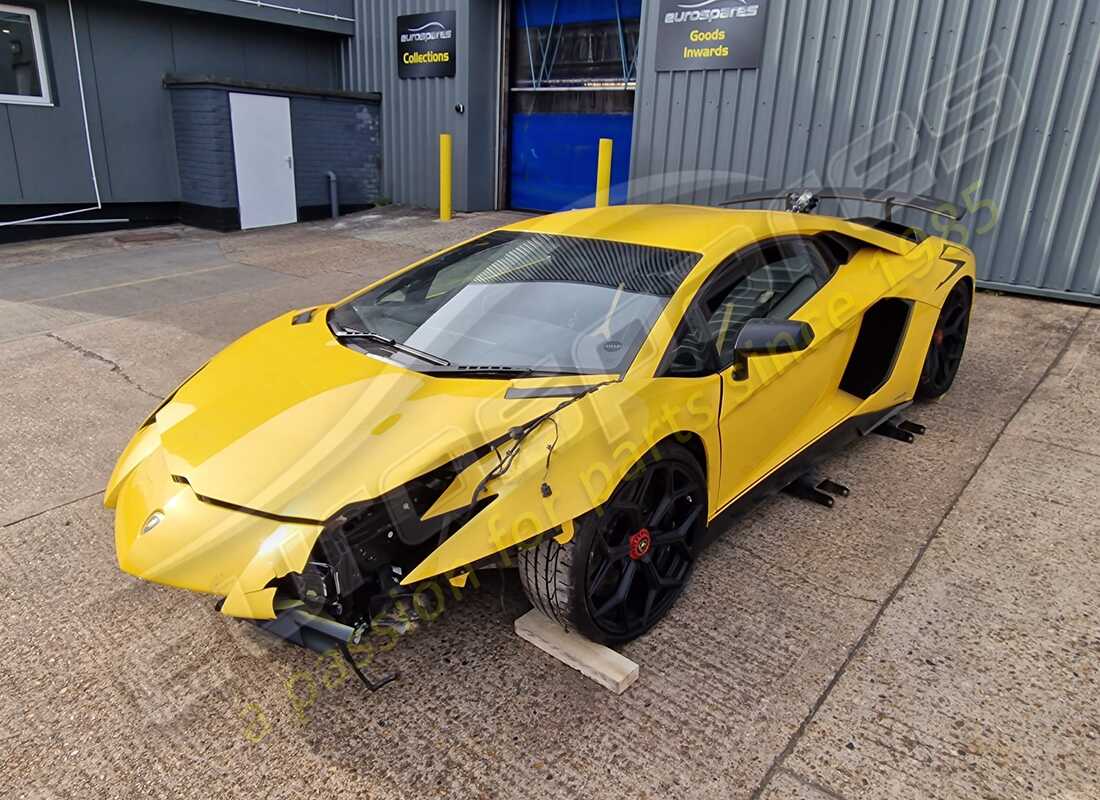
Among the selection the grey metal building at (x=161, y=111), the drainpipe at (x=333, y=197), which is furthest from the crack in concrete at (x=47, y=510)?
the drainpipe at (x=333, y=197)

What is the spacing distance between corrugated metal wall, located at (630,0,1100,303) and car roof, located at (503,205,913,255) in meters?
4.52

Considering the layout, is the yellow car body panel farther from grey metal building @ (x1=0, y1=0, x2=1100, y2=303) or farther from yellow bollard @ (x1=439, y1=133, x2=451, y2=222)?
yellow bollard @ (x1=439, y1=133, x2=451, y2=222)

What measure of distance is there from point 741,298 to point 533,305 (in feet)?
2.69

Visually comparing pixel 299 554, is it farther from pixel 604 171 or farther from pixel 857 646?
pixel 604 171

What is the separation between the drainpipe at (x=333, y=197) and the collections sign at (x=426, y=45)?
6.61ft

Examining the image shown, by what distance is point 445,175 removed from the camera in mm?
11297

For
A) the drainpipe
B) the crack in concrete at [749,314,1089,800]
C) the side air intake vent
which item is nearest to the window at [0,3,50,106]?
the drainpipe

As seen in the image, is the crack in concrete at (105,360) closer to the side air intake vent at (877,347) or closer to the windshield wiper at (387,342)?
the windshield wiper at (387,342)

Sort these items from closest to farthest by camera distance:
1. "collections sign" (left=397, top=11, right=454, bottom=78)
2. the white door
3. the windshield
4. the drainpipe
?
the windshield
the white door
"collections sign" (left=397, top=11, right=454, bottom=78)
the drainpipe

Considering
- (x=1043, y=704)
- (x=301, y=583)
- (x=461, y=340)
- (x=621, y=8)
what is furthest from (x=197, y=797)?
(x=621, y=8)

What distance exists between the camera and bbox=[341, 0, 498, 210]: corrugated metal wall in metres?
11.2

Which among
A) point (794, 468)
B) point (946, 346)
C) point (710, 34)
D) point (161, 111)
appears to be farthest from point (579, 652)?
point (161, 111)

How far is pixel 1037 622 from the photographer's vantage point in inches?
102

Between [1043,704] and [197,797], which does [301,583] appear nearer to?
[197,797]
